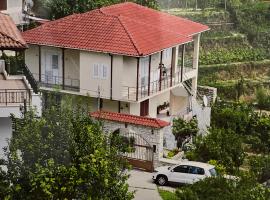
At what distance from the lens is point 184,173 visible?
1377cm

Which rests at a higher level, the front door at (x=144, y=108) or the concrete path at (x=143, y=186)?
the front door at (x=144, y=108)

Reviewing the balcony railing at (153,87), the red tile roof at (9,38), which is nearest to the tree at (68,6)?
the balcony railing at (153,87)

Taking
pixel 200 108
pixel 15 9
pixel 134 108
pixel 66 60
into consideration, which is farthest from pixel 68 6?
pixel 134 108

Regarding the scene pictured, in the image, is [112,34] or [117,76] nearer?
[117,76]

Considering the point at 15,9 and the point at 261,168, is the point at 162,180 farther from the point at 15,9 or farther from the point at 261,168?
the point at 15,9

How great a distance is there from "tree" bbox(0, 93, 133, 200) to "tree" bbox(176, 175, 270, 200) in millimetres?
1688

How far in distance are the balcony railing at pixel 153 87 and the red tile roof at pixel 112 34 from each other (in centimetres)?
115

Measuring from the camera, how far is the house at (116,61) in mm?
17266

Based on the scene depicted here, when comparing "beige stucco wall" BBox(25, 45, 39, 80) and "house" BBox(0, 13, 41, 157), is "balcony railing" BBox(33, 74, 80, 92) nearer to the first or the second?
"beige stucco wall" BBox(25, 45, 39, 80)

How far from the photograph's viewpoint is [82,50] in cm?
1756

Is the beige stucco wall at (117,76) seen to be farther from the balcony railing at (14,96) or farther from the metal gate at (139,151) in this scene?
the balcony railing at (14,96)

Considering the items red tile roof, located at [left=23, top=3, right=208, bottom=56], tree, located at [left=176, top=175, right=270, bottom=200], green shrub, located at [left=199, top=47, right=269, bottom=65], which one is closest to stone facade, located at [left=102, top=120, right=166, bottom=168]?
red tile roof, located at [left=23, top=3, right=208, bottom=56]

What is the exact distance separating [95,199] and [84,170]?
0.44 m

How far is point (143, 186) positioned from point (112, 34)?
5215 millimetres
